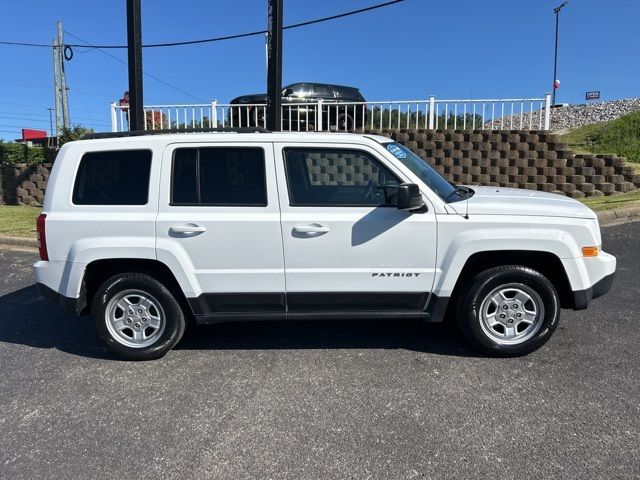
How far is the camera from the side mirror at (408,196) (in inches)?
149

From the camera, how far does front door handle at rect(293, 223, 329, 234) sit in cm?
397

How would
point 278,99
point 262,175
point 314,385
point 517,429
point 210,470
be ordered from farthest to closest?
point 278,99 → point 262,175 → point 314,385 → point 517,429 → point 210,470

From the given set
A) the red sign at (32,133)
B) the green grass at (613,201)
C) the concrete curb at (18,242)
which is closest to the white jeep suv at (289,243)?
the concrete curb at (18,242)

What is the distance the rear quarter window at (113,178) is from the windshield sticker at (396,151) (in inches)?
76.7

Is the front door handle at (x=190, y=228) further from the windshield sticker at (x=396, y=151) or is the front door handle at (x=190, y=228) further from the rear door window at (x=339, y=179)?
the windshield sticker at (x=396, y=151)

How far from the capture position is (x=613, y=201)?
10242mm

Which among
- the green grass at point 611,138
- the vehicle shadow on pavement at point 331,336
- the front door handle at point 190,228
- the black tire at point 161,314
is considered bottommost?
the vehicle shadow on pavement at point 331,336

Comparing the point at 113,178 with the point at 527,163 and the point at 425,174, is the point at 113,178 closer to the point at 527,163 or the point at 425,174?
the point at 425,174

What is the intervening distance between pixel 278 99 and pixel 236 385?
564 cm

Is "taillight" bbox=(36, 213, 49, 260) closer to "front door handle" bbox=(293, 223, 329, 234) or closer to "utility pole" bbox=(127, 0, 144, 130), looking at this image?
"front door handle" bbox=(293, 223, 329, 234)

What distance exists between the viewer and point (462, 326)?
13.5 feet

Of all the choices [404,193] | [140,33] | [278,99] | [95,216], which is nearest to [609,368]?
[404,193]

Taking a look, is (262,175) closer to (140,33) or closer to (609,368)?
(609,368)

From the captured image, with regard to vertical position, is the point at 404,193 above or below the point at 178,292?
above
